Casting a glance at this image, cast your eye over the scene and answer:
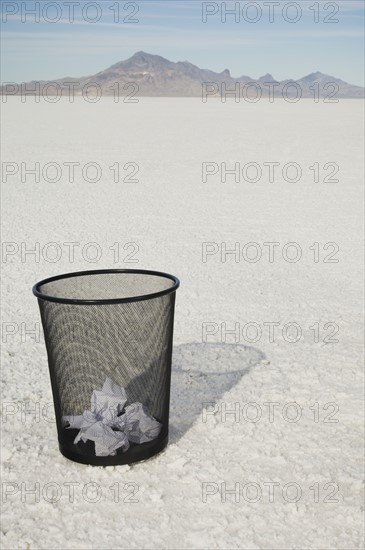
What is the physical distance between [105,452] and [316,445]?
669 mm

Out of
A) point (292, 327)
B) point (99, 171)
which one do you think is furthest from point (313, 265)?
point (99, 171)

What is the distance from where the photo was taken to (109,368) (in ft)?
7.04

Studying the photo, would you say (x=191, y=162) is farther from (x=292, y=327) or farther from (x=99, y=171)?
(x=292, y=327)

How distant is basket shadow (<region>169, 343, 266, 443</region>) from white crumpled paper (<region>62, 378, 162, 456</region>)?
162 mm

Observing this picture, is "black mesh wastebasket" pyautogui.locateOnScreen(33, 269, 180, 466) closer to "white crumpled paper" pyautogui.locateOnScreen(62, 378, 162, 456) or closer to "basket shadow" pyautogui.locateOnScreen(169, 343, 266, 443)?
"white crumpled paper" pyautogui.locateOnScreen(62, 378, 162, 456)

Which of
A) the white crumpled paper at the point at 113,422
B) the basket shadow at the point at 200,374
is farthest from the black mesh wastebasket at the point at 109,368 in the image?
the basket shadow at the point at 200,374

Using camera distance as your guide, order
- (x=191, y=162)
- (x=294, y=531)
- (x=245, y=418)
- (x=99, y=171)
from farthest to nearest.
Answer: (x=191, y=162) → (x=99, y=171) → (x=245, y=418) → (x=294, y=531)

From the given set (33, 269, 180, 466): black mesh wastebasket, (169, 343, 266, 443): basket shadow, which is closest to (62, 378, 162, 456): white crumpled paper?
(33, 269, 180, 466): black mesh wastebasket

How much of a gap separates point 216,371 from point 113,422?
2.50 ft

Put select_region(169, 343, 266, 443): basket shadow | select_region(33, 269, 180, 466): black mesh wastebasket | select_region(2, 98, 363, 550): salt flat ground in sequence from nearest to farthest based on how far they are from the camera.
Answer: select_region(2, 98, 363, 550): salt flat ground
select_region(33, 269, 180, 466): black mesh wastebasket
select_region(169, 343, 266, 443): basket shadow

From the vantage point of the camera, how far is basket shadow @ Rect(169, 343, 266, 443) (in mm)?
2443

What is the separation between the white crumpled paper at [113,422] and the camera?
2086 millimetres

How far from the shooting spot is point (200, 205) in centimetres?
622

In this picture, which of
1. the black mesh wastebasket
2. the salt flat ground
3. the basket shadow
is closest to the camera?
the salt flat ground
